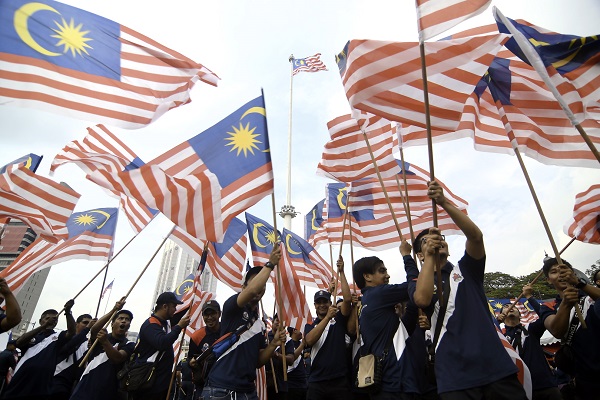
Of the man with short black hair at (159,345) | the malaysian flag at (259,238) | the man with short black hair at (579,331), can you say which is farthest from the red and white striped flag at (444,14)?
the malaysian flag at (259,238)

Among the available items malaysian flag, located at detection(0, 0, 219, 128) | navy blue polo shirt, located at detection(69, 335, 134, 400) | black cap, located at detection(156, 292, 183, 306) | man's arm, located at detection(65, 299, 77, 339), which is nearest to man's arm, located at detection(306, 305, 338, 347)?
black cap, located at detection(156, 292, 183, 306)

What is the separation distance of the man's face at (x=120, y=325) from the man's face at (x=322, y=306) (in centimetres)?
312

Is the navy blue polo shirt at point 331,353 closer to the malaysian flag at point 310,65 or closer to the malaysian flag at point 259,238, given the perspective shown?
the malaysian flag at point 259,238

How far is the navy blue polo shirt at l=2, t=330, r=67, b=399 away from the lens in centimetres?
545

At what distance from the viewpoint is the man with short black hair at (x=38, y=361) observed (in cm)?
546

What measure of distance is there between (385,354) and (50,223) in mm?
5952

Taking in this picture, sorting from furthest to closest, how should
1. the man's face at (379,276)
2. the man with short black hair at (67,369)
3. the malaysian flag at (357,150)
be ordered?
1. the malaysian flag at (357,150)
2. the man with short black hair at (67,369)
3. the man's face at (379,276)

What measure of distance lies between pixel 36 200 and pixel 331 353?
18.2 feet

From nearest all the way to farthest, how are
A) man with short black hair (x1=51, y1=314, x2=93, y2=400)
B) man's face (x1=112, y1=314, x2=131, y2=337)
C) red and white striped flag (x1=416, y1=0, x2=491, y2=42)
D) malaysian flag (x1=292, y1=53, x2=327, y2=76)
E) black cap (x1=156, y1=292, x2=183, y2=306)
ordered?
red and white striped flag (x1=416, y1=0, x2=491, y2=42), black cap (x1=156, y1=292, x2=183, y2=306), man with short black hair (x1=51, y1=314, x2=93, y2=400), man's face (x1=112, y1=314, x2=131, y2=337), malaysian flag (x1=292, y1=53, x2=327, y2=76)

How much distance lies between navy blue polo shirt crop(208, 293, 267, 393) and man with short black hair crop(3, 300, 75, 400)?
10.8 ft

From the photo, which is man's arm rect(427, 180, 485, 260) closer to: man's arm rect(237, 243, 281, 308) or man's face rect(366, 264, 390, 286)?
man's face rect(366, 264, 390, 286)

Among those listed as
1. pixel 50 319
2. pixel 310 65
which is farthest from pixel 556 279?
pixel 310 65

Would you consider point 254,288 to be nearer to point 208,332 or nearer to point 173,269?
point 208,332

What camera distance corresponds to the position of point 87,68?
4512mm
